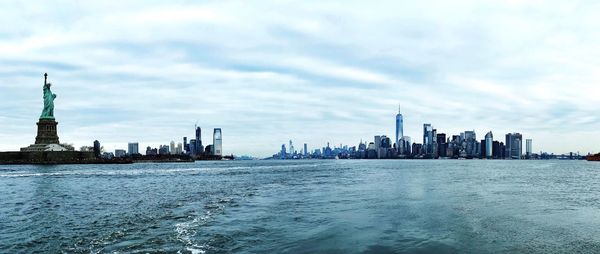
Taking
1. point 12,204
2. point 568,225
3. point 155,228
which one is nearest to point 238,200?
point 155,228

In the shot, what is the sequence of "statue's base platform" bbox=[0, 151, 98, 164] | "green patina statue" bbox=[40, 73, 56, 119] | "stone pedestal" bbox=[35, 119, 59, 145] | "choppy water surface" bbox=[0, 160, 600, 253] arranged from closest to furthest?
"choppy water surface" bbox=[0, 160, 600, 253]
"statue's base platform" bbox=[0, 151, 98, 164]
"stone pedestal" bbox=[35, 119, 59, 145]
"green patina statue" bbox=[40, 73, 56, 119]

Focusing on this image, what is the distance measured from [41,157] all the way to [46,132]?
35.6 ft

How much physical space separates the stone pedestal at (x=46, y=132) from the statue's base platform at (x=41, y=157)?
6.68 metres

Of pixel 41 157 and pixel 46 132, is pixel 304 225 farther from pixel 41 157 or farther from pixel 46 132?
pixel 46 132

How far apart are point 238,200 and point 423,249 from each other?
24.2 metres

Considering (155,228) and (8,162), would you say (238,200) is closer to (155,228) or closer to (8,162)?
(155,228)

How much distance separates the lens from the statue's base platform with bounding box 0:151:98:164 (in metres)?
178

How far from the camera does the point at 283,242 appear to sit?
22.5m

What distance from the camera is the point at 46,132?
182750mm

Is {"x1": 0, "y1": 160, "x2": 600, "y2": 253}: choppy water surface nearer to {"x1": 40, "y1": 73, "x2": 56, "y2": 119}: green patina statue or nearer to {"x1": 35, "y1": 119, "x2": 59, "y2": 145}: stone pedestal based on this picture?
{"x1": 35, "y1": 119, "x2": 59, "y2": 145}: stone pedestal

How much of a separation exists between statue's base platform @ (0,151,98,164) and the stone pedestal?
6.68 m

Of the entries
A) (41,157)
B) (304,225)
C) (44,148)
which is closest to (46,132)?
(44,148)

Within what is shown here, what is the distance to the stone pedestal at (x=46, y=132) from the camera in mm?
182125

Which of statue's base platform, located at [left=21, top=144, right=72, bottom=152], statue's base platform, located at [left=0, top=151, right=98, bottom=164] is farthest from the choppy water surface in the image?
statue's base platform, located at [left=21, top=144, right=72, bottom=152]
